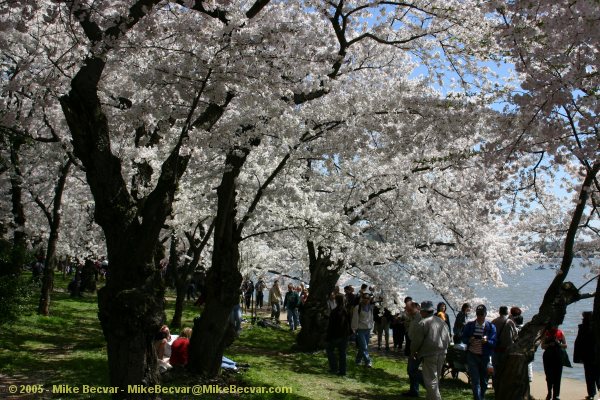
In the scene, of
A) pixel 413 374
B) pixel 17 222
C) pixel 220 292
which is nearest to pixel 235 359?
pixel 220 292

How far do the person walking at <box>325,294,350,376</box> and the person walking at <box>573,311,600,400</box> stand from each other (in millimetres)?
4369

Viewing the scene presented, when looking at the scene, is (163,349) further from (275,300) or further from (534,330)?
(275,300)

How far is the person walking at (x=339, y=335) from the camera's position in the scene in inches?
449

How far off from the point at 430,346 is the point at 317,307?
6.76 metres

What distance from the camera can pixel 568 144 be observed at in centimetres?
722

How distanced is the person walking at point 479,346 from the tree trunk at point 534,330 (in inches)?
98.9

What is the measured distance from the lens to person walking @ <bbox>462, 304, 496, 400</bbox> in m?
9.35

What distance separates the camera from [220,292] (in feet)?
29.8

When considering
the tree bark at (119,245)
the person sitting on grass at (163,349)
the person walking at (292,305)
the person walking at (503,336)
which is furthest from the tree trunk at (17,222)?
the person walking at (292,305)

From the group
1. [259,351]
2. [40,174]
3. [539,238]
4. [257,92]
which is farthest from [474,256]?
[40,174]

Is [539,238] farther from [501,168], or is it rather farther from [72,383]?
[72,383]

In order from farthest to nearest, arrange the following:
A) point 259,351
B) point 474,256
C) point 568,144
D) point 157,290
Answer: point 474,256
point 259,351
point 568,144
point 157,290

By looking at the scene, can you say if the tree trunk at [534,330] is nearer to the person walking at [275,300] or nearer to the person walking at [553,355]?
the person walking at [553,355]

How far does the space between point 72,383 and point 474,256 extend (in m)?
11.9
